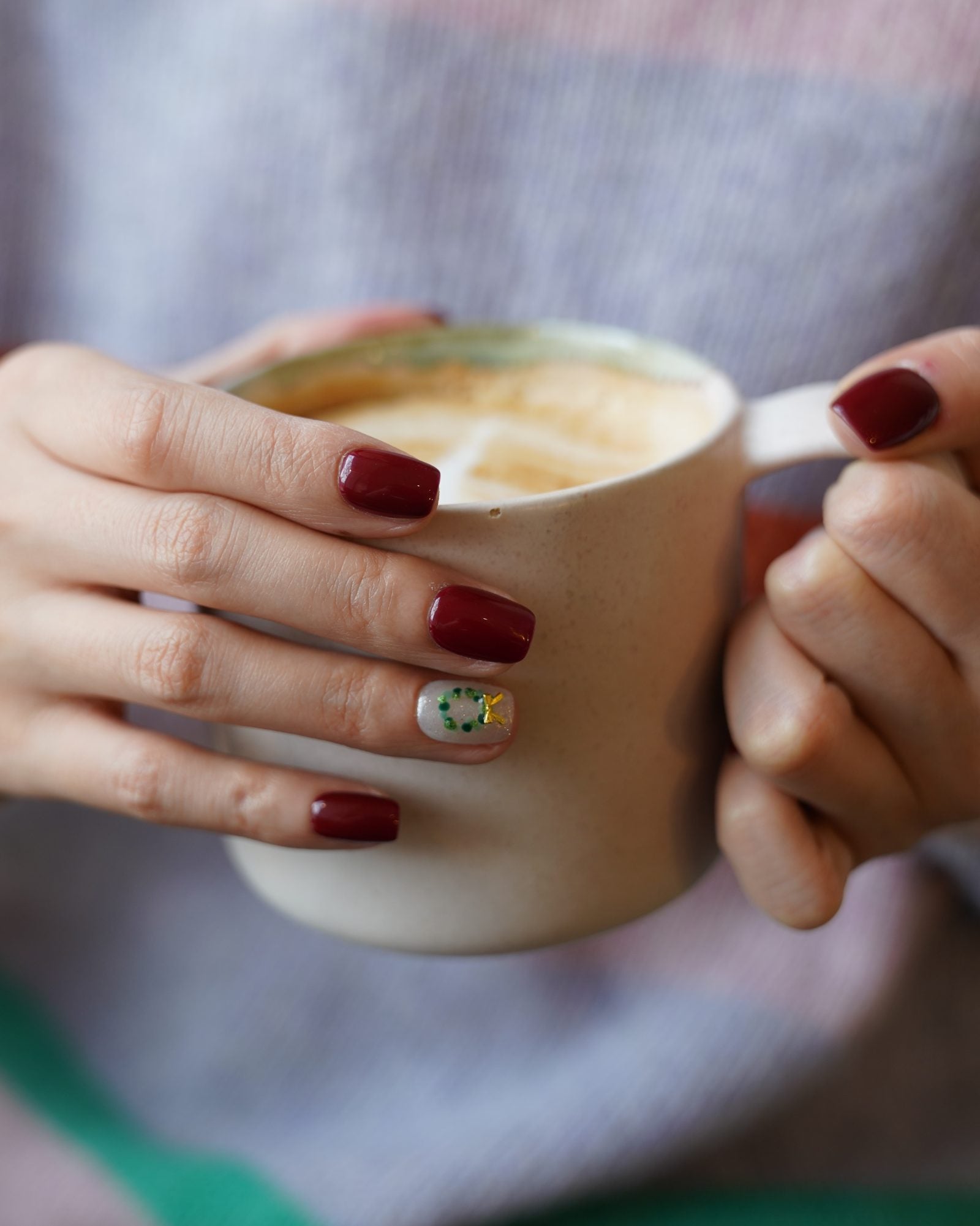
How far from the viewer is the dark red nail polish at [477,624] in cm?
36

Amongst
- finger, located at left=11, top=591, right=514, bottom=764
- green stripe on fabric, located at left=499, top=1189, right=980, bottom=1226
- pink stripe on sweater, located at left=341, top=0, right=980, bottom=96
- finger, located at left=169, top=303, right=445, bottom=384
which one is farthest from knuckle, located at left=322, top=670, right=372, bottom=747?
pink stripe on sweater, located at left=341, top=0, right=980, bottom=96

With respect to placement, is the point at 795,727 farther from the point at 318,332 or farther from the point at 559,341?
the point at 318,332

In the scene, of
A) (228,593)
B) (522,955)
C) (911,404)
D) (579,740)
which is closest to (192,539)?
(228,593)

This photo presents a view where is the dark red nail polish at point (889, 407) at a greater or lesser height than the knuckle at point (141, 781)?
greater

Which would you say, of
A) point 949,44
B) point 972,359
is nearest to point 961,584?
point 972,359

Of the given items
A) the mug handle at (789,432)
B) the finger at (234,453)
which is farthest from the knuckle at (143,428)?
the mug handle at (789,432)

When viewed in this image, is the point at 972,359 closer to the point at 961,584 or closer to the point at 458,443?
the point at 961,584

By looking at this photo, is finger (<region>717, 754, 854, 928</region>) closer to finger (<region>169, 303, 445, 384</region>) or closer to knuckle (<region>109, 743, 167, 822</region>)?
knuckle (<region>109, 743, 167, 822</region>)

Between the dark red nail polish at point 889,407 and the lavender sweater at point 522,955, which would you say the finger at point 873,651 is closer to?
the dark red nail polish at point 889,407

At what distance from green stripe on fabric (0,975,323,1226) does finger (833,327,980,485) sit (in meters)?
0.53

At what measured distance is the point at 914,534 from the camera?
397mm

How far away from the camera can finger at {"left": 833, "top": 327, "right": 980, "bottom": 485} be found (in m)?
0.39

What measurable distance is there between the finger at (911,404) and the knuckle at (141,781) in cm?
28

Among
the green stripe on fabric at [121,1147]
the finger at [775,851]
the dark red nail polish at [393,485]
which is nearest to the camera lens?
the dark red nail polish at [393,485]
